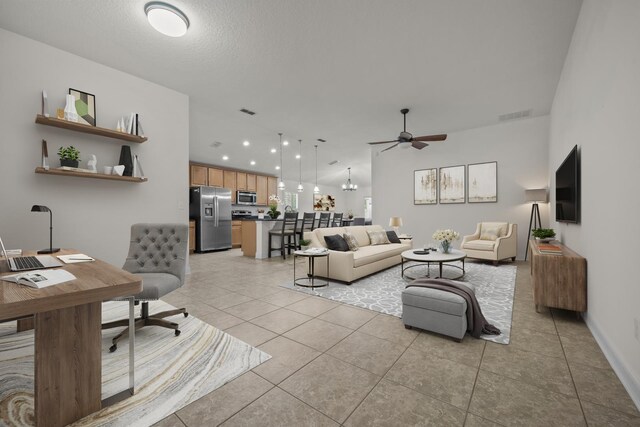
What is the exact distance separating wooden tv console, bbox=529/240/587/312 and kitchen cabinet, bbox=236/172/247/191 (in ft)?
26.4

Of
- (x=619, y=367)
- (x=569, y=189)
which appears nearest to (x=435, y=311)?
(x=619, y=367)

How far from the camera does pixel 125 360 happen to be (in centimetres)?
195

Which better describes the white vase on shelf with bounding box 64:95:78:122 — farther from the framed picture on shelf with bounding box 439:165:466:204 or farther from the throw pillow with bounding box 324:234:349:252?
the framed picture on shelf with bounding box 439:165:466:204

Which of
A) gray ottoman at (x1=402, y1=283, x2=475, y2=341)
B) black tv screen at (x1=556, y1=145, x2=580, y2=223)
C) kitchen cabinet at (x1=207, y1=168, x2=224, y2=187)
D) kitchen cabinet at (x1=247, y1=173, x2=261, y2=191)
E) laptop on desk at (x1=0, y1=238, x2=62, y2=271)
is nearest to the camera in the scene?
laptop on desk at (x1=0, y1=238, x2=62, y2=271)

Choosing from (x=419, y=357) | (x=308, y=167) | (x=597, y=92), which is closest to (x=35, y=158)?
(x=419, y=357)

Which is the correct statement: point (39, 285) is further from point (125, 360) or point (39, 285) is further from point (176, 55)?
point (176, 55)

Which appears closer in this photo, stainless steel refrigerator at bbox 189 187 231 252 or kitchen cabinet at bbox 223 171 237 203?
A: stainless steel refrigerator at bbox 189 187 231 252

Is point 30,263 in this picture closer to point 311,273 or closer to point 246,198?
point 311,273

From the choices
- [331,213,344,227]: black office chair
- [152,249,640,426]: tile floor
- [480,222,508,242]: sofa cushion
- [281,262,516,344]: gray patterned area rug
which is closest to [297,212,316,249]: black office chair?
[331,213,344,227]: black office chair

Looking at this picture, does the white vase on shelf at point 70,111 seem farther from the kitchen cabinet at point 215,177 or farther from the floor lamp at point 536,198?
the floor lamp at point 536,198

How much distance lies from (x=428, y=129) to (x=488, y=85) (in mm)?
2101

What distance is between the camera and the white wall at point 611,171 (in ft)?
5.26

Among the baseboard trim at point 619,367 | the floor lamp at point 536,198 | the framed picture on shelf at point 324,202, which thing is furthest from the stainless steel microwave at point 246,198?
the baseboard trim at point 619,367

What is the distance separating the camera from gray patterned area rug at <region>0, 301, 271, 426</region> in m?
1.44
